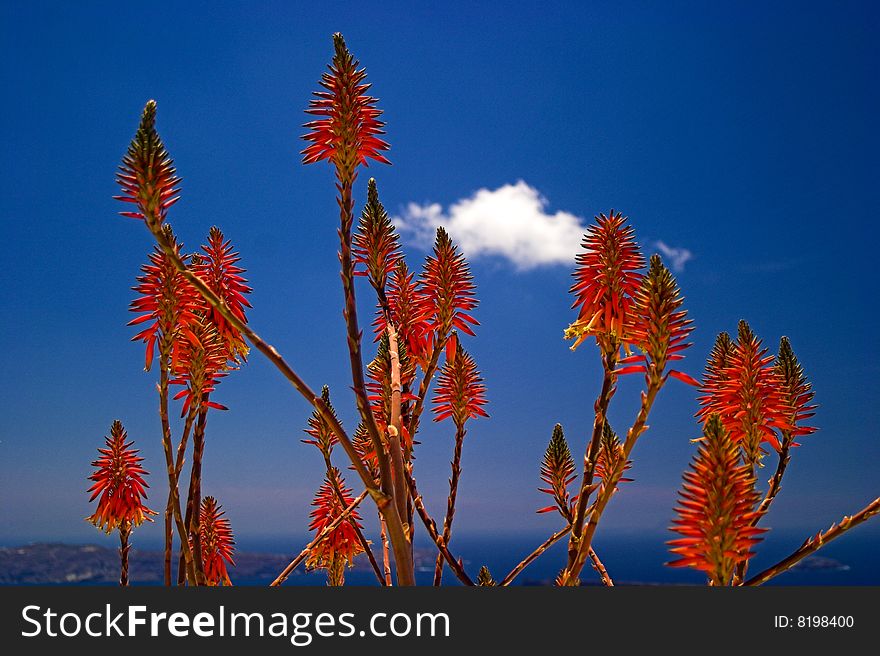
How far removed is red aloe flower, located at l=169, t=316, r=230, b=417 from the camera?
339cm

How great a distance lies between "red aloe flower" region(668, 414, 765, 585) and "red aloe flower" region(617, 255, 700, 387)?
25 cm

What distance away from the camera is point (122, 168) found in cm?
232

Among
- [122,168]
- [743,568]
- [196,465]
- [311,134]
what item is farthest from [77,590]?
[743,568]

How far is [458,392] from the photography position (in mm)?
4336

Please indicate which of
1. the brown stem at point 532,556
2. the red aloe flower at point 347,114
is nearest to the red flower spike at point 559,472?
the brown stem at point 532,556

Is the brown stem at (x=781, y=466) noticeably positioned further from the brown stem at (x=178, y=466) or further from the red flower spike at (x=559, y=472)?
the brown stem at (x=178, y=466)

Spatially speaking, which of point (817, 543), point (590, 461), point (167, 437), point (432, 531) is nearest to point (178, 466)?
point (167, 437)

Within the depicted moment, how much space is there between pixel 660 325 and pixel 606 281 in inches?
31.0

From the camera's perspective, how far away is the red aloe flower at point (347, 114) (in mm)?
2682

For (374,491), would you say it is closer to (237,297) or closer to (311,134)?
(311,134)

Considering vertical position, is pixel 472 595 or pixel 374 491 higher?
pixel 374 491

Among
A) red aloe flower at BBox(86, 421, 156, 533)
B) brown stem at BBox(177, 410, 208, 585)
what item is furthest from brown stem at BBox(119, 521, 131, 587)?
brown stem at BBox(177, 410, 208, 585)

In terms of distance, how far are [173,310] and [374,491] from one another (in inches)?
53.6

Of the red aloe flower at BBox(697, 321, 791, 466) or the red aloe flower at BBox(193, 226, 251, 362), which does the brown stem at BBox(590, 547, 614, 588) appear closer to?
the red aloe flower at BBox(697, 321, 791, 466)
